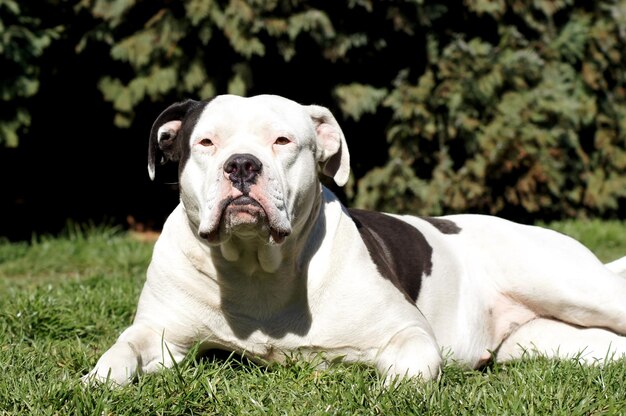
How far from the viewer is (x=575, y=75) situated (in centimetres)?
921

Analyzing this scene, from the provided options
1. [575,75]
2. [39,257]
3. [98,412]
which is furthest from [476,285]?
[575,75]

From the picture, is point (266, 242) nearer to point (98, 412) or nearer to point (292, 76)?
point (98, 412)

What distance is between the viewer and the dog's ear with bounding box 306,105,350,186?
4.04 metres

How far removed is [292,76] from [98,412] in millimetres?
5875

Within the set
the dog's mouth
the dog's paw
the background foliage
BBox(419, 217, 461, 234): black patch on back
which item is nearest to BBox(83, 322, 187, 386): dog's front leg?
the dog's paw

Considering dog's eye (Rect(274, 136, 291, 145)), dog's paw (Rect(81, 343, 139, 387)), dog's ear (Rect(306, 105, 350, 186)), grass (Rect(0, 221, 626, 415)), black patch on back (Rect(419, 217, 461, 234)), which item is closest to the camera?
grass (Rect(0, 221, 626, 415))

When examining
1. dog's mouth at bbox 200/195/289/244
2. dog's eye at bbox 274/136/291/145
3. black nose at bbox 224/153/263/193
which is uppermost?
dog's eye at bbox 274/136/291/145

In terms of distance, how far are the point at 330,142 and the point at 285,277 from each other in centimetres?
68

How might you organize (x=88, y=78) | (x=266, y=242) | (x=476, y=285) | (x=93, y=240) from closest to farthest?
(x=266, y=242) → (x=476, y=285) → (x=93, y=240) → (x=88, y=78)

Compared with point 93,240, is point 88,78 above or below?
above

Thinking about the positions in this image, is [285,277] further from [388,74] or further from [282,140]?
[388,74]

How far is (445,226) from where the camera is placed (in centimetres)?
487

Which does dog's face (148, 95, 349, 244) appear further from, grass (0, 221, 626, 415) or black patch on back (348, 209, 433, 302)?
grass (0, 221, 626, 415)

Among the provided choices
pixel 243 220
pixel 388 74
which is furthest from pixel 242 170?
pixel 388 74
